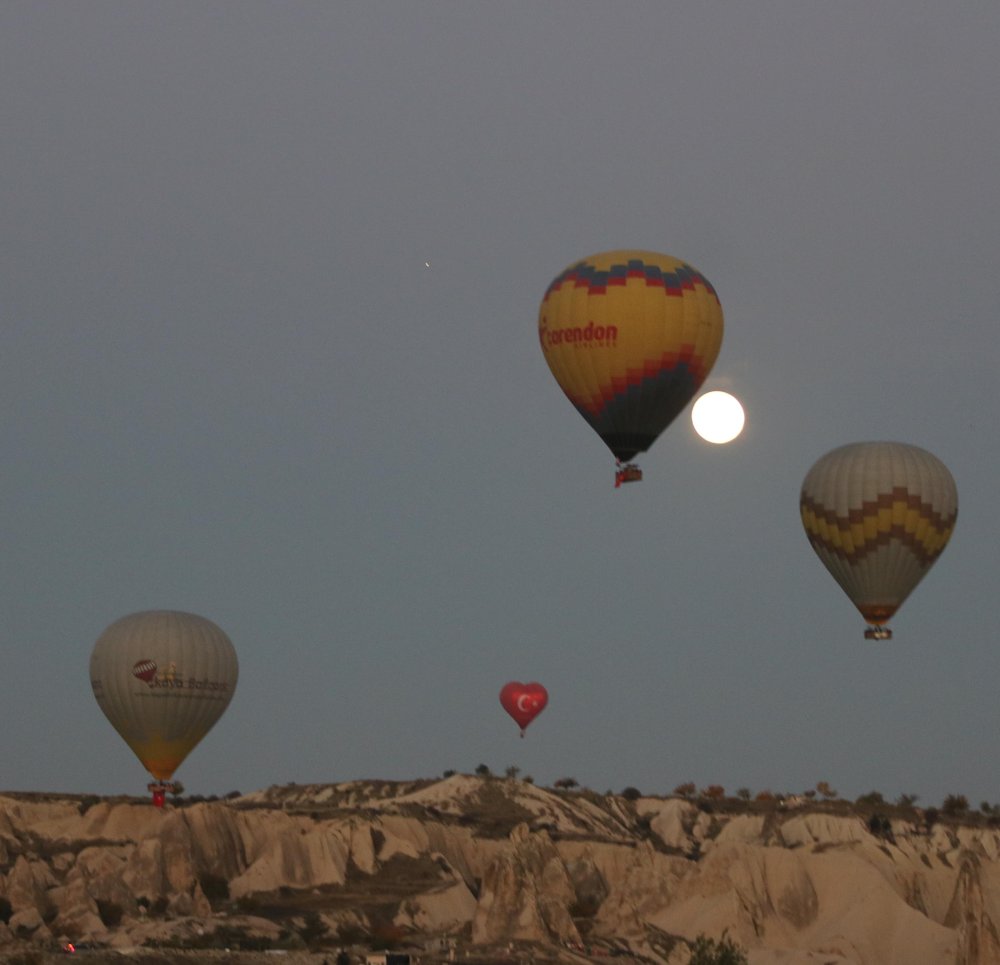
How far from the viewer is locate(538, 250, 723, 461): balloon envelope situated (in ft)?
220

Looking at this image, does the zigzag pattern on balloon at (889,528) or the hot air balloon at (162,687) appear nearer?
the zigzag pattern on balloon at (889,528)

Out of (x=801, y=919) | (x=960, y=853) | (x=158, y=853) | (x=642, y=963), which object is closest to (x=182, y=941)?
(x=158, y=853)

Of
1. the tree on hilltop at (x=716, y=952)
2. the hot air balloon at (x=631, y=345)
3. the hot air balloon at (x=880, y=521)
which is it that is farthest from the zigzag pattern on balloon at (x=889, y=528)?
the tree on hilltop at (x=716, y=952)

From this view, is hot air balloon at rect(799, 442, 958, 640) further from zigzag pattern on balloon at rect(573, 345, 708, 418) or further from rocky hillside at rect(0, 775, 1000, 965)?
rocky hillside at rect(0, 775, 1000, 965)

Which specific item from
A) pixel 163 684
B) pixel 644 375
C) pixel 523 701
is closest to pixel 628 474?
pixel 644 375

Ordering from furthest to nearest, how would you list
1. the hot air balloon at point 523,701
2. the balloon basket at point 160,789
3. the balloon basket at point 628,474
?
the hot air balloon at point 523,701, the balloon basket at point 160,789, the balloon basket at point 628,474

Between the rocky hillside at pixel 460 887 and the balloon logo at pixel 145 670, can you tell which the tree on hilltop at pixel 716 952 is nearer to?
the rocky hillside at pixel 460 887

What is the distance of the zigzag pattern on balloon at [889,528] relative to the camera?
2943 inches

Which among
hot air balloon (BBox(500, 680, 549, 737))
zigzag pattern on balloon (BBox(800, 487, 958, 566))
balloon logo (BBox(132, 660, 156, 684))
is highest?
hot air balloon (BBox(500, 680, 549, 737))

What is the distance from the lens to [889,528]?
245 ft

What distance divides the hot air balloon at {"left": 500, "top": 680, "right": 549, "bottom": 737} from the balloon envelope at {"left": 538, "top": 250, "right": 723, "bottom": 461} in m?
44.5

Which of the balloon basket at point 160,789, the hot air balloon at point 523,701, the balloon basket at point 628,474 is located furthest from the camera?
the hot air balloon at point 523,701

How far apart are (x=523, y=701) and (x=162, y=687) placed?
29632 mm

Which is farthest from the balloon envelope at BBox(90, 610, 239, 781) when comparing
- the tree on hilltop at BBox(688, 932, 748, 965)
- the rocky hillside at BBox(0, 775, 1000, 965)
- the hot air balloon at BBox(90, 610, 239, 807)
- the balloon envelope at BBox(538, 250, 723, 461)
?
the balloon envelope at BBox(538, 250, 723, 461)
